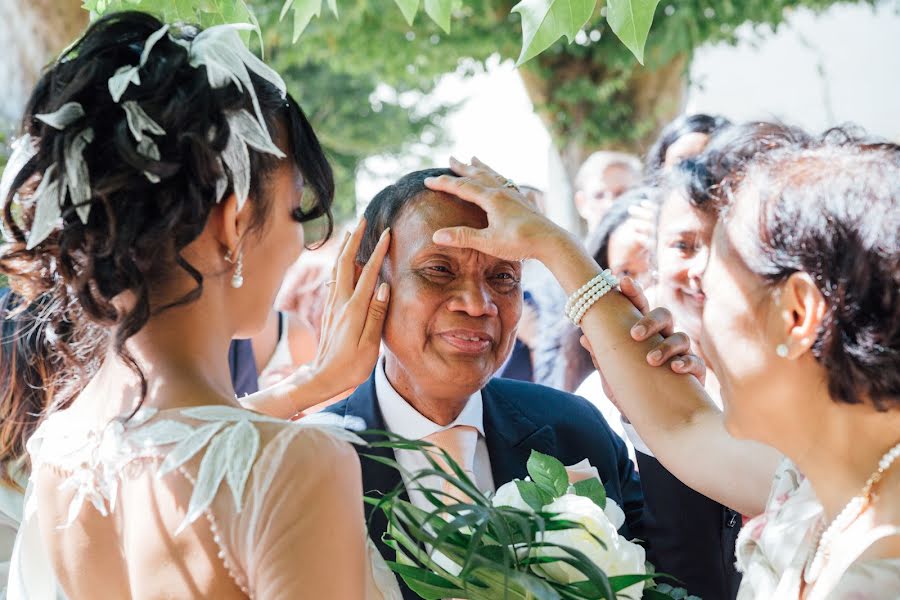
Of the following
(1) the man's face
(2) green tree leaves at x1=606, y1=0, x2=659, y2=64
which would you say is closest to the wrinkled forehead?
(1) the man's face

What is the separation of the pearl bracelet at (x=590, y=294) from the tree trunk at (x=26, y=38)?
16.6ft

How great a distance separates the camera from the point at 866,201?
1954mm

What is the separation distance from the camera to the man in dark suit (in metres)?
3.24

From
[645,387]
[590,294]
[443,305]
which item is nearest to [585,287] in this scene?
[590,294]

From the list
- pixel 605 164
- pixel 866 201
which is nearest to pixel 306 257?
pixel 605 164

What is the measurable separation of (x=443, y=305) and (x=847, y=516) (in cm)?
149

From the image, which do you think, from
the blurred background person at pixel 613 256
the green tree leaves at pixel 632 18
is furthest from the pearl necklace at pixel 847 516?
the blurred background person at pixel 613 256

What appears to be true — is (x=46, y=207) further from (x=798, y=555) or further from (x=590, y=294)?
(x=798, y=555)

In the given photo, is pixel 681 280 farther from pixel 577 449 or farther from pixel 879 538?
pixel 879 538

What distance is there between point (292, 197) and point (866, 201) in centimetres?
116

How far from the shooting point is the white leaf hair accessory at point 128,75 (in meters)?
1.97

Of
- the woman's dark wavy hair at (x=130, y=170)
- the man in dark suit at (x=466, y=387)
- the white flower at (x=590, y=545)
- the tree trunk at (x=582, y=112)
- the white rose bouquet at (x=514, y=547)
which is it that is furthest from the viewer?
the tree trunk at (x=582, y=112)

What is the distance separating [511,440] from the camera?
331cm

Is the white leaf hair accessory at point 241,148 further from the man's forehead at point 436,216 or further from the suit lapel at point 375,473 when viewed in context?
the man's forehead at point 436,216
